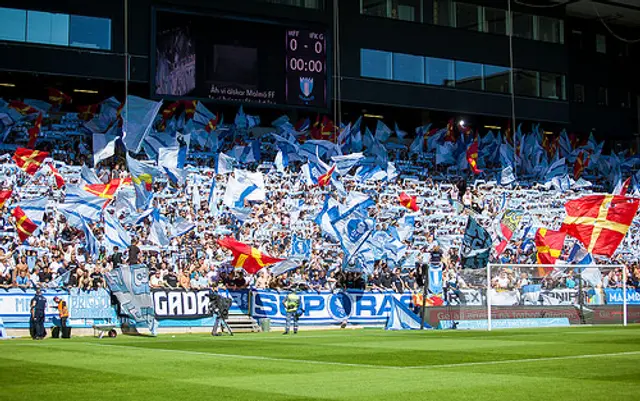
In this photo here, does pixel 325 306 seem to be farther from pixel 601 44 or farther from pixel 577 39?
Result: pixel 601 44

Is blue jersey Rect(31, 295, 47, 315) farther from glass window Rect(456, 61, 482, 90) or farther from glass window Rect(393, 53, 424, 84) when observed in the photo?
glass window Rect(456, 61, 482, 90)

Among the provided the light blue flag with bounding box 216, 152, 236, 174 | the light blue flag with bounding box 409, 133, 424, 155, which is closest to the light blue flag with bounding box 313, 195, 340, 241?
the light blue flag with bounding box 216, 152, 236, 174

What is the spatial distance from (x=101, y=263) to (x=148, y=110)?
32.9 feet

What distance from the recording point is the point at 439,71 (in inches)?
2292

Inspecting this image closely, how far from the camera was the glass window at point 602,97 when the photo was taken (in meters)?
69.7

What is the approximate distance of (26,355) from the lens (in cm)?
2239

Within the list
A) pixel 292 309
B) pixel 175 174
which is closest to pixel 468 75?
pixel 175 174

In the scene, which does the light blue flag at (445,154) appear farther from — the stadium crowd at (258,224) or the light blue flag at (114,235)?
the light blue flag at (114,235)

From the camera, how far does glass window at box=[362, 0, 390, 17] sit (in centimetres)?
5566

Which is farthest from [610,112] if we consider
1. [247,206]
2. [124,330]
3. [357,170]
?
[124,330]

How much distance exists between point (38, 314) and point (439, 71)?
34354 millimetres

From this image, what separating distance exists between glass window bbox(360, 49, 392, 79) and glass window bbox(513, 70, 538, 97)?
957cm

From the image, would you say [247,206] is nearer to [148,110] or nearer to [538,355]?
[148,110]

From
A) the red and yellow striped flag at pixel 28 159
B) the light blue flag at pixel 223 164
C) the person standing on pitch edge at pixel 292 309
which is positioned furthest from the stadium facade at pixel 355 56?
the person standing on pitch edge at pixel 292 309
